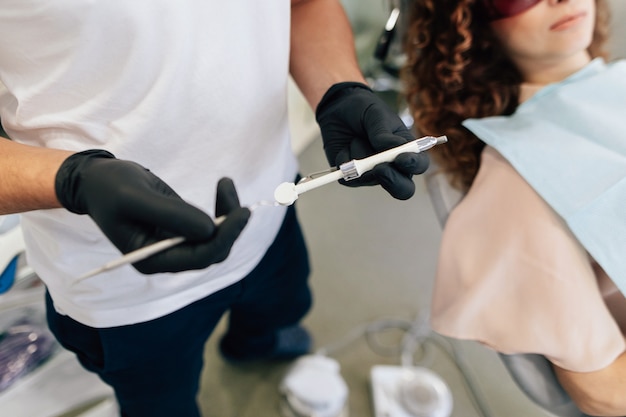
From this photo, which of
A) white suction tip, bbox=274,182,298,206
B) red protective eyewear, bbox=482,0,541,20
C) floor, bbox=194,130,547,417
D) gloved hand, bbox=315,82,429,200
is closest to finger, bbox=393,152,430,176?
gloved hand, bbox=315,82,429,200

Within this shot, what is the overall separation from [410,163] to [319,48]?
366 millimetres

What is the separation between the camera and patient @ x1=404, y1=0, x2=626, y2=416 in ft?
2.27

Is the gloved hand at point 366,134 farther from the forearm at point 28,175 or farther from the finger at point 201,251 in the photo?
the forearm at point 28,175

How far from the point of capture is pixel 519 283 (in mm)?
737

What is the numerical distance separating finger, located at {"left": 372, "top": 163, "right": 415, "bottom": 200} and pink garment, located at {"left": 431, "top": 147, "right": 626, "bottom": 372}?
292 millimetres

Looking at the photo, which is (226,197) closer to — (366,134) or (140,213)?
(140,213)

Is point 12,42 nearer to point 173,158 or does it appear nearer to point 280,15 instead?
point 173,158

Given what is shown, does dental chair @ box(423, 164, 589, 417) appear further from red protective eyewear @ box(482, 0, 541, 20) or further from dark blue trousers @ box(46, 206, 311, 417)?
red protective eyewear @ box(482, 0, 541, 20)

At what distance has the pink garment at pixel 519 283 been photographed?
0.69 m

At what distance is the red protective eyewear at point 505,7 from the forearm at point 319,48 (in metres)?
0.28

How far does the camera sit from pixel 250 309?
976 millimetres

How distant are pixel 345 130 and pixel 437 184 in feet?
1.09

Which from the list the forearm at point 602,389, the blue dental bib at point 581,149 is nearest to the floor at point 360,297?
the forearm at point 602,389

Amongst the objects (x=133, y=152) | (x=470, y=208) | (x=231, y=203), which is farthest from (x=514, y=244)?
(x=133, y=152)
